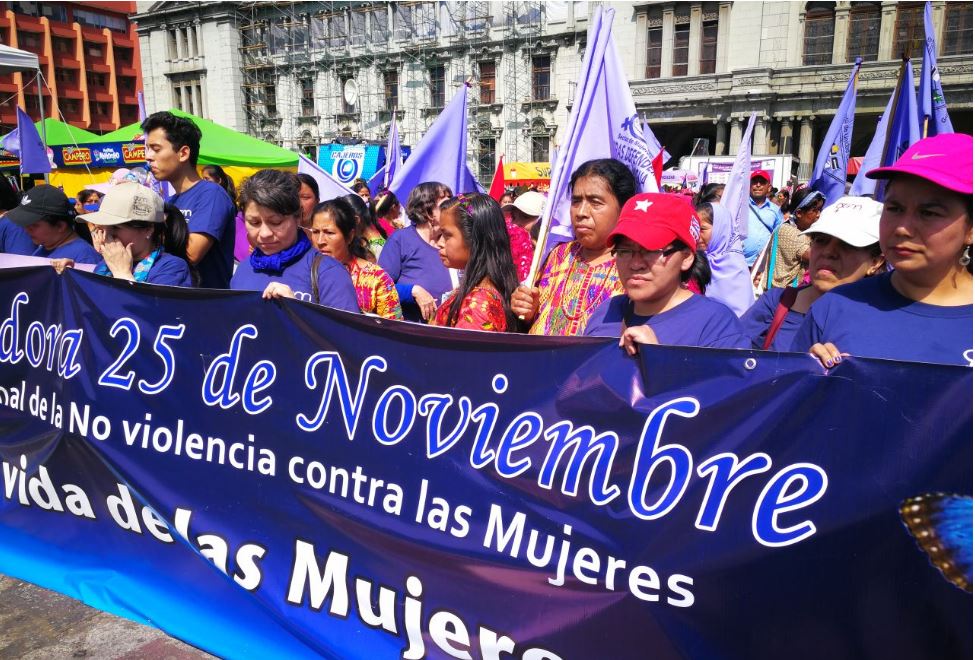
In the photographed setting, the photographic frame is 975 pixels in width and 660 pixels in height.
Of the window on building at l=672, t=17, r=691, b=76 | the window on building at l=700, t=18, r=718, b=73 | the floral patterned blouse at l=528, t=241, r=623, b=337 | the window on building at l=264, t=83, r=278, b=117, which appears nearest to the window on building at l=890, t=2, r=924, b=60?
the window on building at l=700, t=18, r=718, b=73

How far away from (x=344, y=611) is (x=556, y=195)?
5.98ft

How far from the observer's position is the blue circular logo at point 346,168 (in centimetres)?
1703

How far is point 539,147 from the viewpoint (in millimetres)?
39438

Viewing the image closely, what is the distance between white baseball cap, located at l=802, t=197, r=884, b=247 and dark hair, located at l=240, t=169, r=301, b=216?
209 centimetres

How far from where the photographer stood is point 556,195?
3.03m

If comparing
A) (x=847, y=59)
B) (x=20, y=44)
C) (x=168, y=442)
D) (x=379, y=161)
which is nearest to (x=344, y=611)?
(x=168, y=442)

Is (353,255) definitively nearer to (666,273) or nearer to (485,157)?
(666,273)

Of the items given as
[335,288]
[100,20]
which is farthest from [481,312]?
[100,20]

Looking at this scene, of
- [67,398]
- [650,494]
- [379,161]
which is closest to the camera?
[650,494]

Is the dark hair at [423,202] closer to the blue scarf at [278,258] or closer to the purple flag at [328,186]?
the blue scarf at [278,258]

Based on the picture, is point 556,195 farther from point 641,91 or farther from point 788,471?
point 641,91

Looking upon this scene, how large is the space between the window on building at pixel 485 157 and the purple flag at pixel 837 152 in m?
34.0

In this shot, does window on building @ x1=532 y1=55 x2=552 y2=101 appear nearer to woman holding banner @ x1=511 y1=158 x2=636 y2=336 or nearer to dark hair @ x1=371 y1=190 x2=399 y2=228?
dark hair @ x1=371 y1=190 x2=399 y2=228

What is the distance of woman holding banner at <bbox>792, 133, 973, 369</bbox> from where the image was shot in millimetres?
1792
